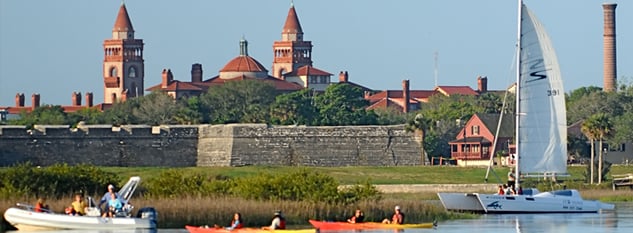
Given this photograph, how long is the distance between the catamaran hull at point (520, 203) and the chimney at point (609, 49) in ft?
307

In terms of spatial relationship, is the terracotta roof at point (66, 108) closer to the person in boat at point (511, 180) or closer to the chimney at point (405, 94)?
the chimney at point (405, 94)

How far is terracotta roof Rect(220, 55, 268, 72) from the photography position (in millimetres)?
182125

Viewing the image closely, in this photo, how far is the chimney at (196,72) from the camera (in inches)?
7416

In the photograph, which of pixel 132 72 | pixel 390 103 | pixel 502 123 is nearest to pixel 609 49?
pixel 390 103

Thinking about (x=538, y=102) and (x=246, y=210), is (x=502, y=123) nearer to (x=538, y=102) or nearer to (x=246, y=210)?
(x=538, y=102)

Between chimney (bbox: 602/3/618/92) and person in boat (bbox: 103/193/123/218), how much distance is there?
109601mm

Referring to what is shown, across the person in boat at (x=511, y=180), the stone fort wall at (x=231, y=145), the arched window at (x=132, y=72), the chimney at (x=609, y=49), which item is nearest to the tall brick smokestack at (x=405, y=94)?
the chimney at (x=609, y=49)

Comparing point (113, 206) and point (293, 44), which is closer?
point (113, 206)

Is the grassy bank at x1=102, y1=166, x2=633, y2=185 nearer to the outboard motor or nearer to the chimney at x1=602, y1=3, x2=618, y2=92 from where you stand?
the outboard motor

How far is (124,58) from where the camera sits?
187875 millimetres

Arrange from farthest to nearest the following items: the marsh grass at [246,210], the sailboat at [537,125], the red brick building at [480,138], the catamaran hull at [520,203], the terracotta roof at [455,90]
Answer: the terracotta roof at [455,90], the red brick building at [480,138], the sailboat at [537,125], the catamaran hull at [520,203], the marsh grass at [246,210]

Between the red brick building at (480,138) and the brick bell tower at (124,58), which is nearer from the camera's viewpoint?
the red brick building at (480,138)

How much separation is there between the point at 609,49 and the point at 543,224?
336 ft

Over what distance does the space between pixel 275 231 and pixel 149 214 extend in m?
3.31
